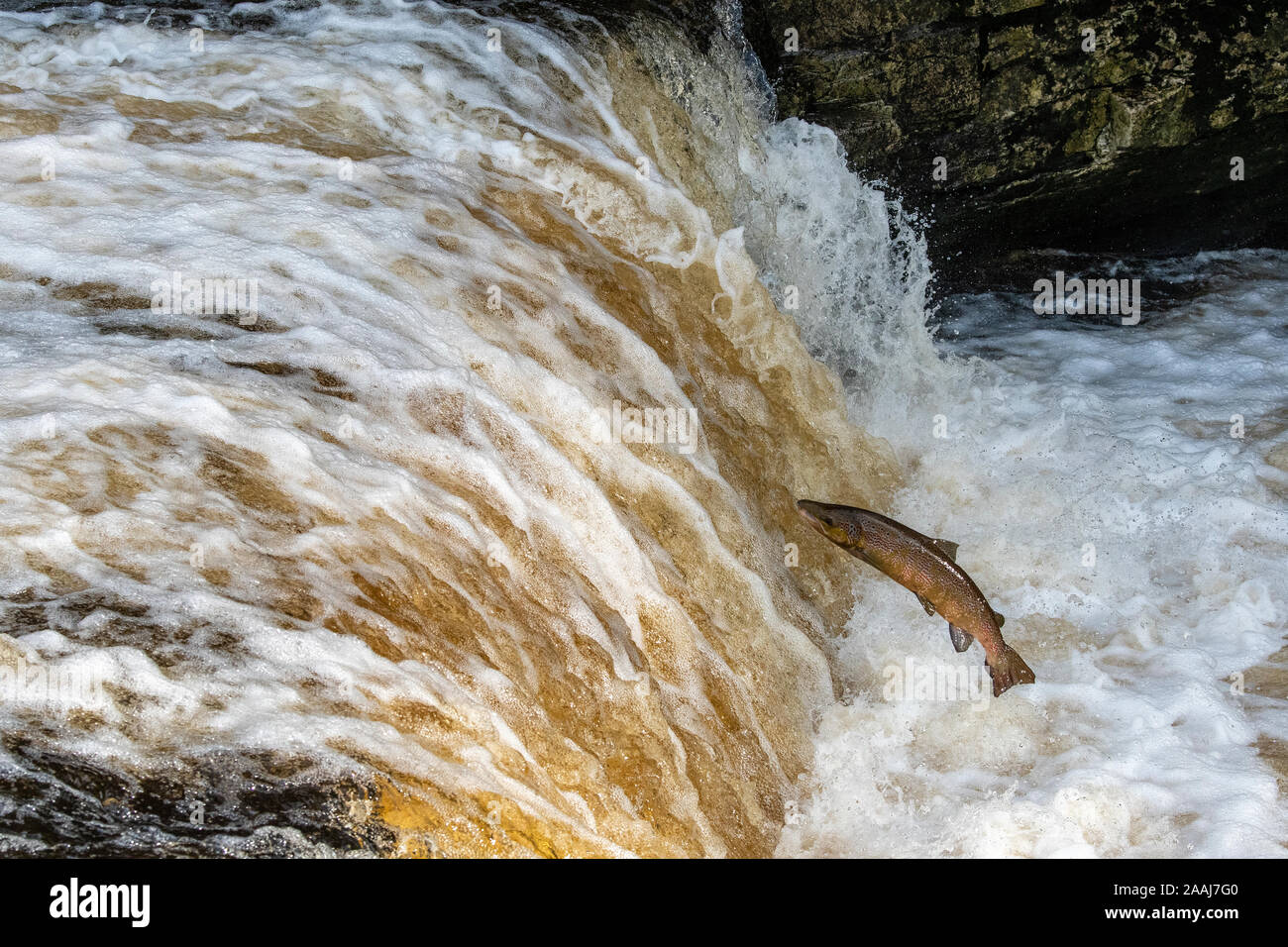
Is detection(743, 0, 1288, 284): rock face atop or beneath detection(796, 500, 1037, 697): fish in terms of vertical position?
atop

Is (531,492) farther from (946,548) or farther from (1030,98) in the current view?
(1030,98)

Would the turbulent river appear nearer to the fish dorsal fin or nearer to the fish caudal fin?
the fish caudal fin

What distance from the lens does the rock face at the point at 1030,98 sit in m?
7.33

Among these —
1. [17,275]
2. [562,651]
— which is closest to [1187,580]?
[562,651]

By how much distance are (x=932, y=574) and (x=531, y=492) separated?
1.38 m

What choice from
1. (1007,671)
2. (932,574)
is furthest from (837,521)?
(1007,671)

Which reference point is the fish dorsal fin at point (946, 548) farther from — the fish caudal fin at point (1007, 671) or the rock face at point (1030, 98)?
the rock face at point (1030, 98)

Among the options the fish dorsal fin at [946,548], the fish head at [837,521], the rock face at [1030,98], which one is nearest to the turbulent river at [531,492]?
the fish head at [837,521]

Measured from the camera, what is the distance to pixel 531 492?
3803 mm

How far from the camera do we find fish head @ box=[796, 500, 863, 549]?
169 inches

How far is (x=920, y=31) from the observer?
739 cm

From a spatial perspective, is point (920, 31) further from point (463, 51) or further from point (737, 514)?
point (737, 514)

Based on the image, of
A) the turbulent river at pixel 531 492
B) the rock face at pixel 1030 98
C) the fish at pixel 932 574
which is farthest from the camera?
the rock face at pixel 1030 98

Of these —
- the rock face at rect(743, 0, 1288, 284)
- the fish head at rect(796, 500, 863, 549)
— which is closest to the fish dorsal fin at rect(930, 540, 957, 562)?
the fish head at rect(796, 500, 863, 549)
